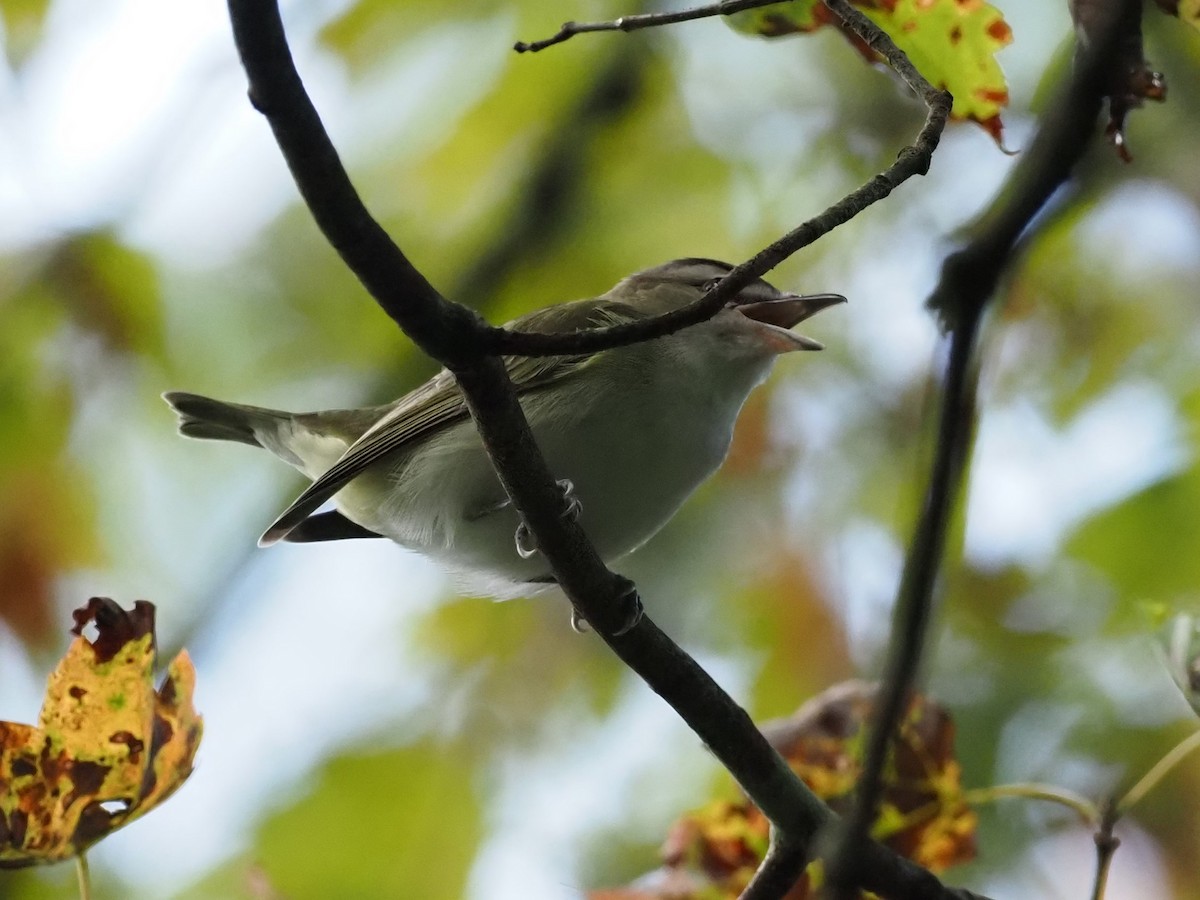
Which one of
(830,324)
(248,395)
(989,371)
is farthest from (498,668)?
(989,371)

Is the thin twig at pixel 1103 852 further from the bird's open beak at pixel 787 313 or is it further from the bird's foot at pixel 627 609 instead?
the bird's open beak at pixel 787 313

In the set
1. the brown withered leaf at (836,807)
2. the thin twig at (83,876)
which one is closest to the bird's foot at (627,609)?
the brown withered leaf at (836,807)

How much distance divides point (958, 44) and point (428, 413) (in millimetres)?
1957

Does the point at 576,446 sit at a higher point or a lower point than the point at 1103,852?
higher

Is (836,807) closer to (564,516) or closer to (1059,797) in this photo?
(1059,797)

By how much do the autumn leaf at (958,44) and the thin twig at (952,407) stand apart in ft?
3.78

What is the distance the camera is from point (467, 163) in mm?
6012

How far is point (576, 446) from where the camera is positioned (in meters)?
3.55

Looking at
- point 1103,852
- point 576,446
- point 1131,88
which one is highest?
point 576,446

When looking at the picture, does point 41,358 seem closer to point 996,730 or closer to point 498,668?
point 498,668

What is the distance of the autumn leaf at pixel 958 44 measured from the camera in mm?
2447

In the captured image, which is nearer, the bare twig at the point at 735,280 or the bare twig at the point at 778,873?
the bare twig at the point at 735,280

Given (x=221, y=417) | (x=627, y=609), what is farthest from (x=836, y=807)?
(x=221, y=417)

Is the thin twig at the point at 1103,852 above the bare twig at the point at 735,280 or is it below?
below
